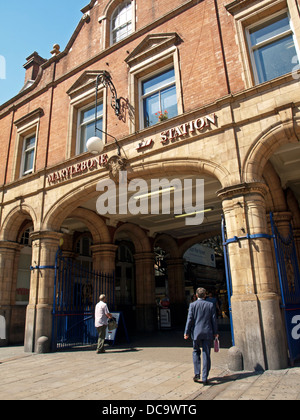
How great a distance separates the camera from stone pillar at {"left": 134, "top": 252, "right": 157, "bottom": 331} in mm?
14562

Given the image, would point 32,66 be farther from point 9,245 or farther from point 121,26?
point 9,245

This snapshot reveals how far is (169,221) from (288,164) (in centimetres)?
675

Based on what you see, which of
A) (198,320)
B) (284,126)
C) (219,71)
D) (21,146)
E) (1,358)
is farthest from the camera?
Answer: (21,146)

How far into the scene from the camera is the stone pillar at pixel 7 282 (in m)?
11.9

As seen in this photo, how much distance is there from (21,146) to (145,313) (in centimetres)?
967

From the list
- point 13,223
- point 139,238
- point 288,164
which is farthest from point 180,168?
point 13,223

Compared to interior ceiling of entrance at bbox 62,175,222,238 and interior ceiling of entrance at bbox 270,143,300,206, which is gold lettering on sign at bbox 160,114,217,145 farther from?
interior ceiling of entrance at bbox 62,175,222,238

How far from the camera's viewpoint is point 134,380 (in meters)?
5.53

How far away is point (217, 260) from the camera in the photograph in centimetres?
2545

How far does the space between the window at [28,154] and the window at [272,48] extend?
32.3ft

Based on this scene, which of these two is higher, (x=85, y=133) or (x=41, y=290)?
(x=85, y=133)

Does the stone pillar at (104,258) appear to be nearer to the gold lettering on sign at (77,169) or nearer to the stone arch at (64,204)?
the stone arch at (64,204)
